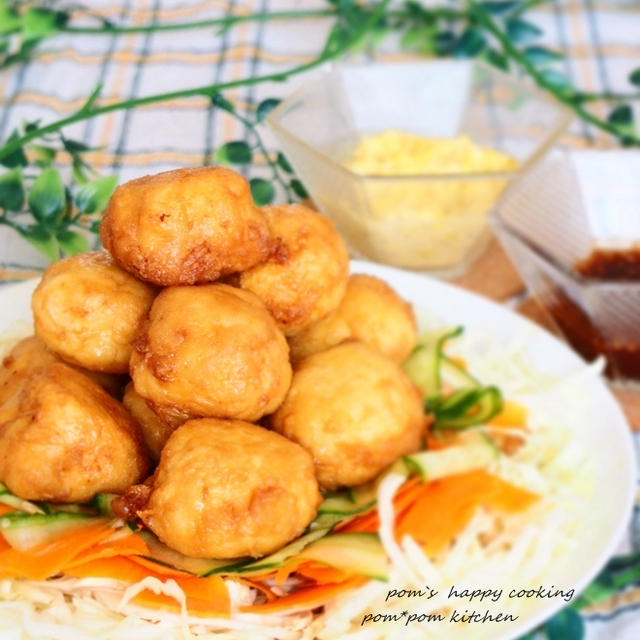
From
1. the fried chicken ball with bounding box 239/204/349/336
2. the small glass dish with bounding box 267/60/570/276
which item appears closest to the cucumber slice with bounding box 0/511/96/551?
the fried chicken ball with bounding box 239/204/349/336

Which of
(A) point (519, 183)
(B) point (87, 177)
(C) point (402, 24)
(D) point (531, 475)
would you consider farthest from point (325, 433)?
(C) point (402, 24)

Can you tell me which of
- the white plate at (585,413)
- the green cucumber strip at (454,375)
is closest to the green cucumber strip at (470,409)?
the green cucumber strip at (454,375)

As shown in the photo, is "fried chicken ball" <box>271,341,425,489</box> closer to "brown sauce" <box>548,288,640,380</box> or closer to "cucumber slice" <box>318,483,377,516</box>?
"cucumber slice" <box>318,483,377,516</box>

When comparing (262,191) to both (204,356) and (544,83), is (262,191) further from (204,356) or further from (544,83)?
(544,83)

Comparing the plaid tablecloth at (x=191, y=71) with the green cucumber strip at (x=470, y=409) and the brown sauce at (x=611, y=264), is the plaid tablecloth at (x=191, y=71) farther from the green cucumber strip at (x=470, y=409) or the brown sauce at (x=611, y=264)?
the brown sauce at (x=611, y=264)

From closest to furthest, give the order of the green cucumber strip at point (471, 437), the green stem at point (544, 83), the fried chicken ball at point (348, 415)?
the fried chicken ball at point (348, 415) → the green cucumber strip at point (471, 437) → the green stem at point (544, 83)

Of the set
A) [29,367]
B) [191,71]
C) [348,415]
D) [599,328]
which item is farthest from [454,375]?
[191,71]
